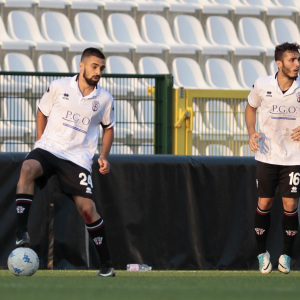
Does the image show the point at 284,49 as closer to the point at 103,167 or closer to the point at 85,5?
the point at 103,167

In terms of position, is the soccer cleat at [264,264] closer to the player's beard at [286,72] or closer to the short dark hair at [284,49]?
the player's beard at [286,72]

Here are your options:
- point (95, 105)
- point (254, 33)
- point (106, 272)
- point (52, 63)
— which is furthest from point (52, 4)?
point (106, 272)

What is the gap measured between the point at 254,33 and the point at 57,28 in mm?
3557

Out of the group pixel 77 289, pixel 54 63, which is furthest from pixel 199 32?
pixel 77 289

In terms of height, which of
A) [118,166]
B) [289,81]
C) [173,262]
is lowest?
[173,262]

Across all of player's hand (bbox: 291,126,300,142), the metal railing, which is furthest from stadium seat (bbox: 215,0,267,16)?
player's hand (bbox: 291,126,300,142)

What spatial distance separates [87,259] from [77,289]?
353 centimetres

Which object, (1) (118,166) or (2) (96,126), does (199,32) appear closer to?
(1) (118,166)

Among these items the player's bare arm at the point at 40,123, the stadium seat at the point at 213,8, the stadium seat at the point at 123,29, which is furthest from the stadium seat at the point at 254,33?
the player's bare arm at the point at 40,123

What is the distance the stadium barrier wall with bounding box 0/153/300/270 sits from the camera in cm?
820

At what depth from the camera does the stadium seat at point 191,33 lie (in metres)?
14.2

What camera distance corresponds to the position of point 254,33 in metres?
14.9

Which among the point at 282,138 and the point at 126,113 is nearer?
the point at 282,138

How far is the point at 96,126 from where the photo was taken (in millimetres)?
6820
